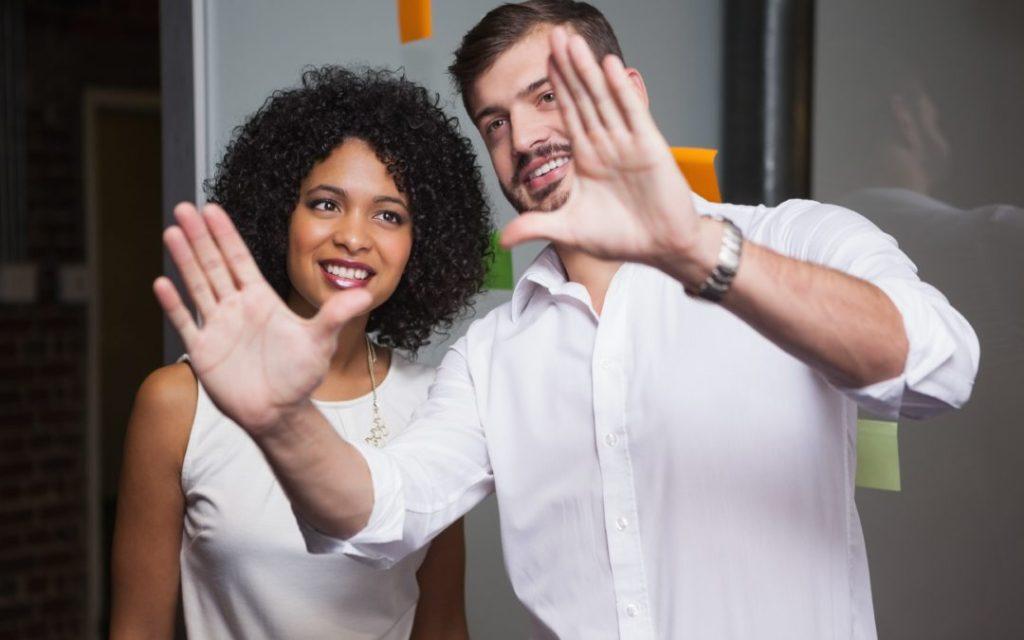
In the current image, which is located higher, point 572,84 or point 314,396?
point 572,84

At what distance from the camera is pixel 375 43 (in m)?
1.83

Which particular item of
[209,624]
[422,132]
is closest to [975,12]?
[422,132]

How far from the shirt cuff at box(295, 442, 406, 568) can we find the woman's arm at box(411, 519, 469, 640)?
45cm

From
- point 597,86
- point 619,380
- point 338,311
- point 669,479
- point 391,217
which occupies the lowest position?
point 669,479

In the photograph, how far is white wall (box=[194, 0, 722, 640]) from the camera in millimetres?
1694

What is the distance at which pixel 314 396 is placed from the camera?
5.51ft

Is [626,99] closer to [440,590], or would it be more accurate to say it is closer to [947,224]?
[440,590]

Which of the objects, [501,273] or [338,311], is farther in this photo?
[501,273]

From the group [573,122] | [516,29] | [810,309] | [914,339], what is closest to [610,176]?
[573,122]

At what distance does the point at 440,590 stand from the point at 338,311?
0.79 meters

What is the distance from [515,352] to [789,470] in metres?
0.41

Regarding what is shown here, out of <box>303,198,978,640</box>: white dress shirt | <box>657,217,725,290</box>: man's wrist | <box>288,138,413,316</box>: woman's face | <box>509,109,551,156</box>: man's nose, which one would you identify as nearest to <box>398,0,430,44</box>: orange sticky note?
<box>288,138,413,316</box>: woman's face

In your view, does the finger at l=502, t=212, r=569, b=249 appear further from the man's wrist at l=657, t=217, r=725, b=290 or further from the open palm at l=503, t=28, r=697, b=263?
the man's wrist at l=657, t=217, r=725, b=290

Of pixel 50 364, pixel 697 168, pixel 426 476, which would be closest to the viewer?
pixel 426 476
